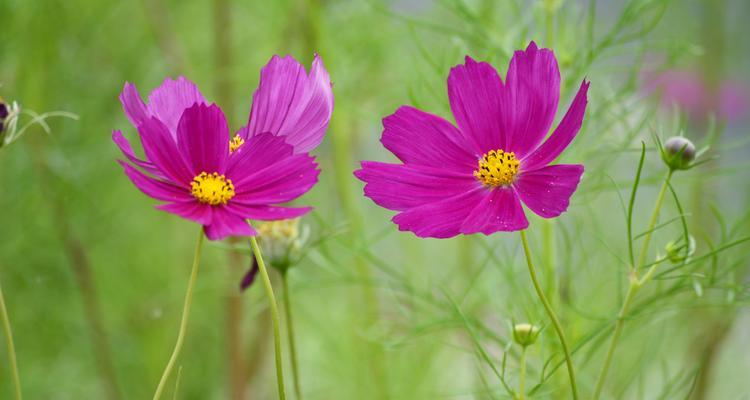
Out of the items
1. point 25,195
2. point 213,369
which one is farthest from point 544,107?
point 213,369

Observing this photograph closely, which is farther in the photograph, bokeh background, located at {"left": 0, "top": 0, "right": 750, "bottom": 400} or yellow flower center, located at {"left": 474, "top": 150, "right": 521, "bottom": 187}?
bokeh background, located at {"left": 0, "top": 0, "right": 750, "bottom": 400}

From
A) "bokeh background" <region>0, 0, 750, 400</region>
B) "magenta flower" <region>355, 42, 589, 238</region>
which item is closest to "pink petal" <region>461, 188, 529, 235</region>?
"magenta flower" <region>355, 42, 589, 238</region>

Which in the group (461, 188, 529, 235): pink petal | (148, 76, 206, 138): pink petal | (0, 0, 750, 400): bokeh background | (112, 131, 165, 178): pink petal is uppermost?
(0, 0, 750, 400): bokeh background

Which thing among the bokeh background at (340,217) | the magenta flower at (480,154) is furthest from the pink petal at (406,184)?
the bokeh background at (340,217)

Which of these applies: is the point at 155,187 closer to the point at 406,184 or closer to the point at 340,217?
the point at 406,184

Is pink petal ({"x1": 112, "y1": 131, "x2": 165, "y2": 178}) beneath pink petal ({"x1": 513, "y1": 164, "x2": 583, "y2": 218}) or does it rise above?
above

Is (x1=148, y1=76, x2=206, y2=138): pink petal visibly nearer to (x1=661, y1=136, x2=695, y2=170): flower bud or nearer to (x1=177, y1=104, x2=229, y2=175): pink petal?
(x1=177, y1=104, x2=229, y2=175): pink petal

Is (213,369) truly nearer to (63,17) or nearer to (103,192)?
(103,192)

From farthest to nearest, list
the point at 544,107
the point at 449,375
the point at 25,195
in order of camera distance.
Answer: the point at 449,375
the point at 25,195
the point at 544,107
